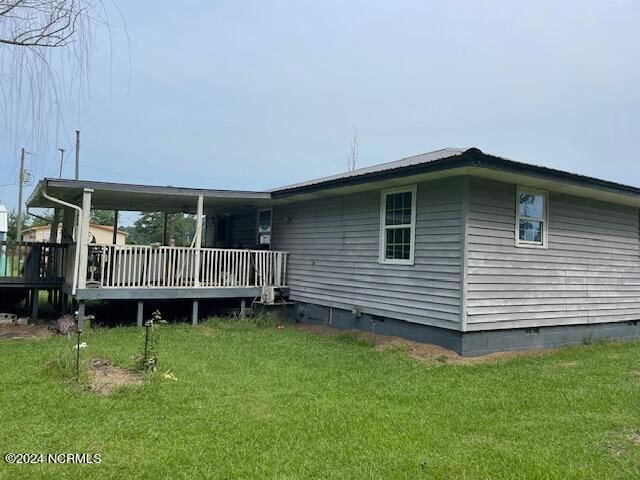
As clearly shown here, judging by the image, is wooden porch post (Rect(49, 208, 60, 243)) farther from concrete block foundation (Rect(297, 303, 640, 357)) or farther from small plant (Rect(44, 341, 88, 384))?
small plant (Rect(44, 341, 88, 384))

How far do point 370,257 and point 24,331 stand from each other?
6.61m

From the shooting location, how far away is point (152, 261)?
9.93 metres

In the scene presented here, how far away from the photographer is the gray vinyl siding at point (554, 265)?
7547 mm

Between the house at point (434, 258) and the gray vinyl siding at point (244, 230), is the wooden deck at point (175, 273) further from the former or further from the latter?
the gray vinyl siding at point (244, 230)

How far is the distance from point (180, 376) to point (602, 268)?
27.0 feet

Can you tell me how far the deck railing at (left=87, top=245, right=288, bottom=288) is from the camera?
9.40m

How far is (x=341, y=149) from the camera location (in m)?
27.5

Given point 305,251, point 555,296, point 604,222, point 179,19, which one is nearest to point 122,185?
point 305,251

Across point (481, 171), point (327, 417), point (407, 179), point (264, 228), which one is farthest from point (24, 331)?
point (481, 171)

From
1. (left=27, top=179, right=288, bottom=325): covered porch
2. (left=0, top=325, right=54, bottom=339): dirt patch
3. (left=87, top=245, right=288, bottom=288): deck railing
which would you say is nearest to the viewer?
(left=0, top=325, right=54, bottom=339): dirt patch

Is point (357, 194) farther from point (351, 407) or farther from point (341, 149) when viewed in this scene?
point (341, 149)

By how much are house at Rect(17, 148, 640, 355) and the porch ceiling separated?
41 mm

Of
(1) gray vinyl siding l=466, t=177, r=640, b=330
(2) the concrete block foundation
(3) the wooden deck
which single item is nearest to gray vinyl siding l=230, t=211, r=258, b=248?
(3) the wooden deck

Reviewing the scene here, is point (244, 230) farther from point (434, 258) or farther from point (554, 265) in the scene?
point (554, 265)
